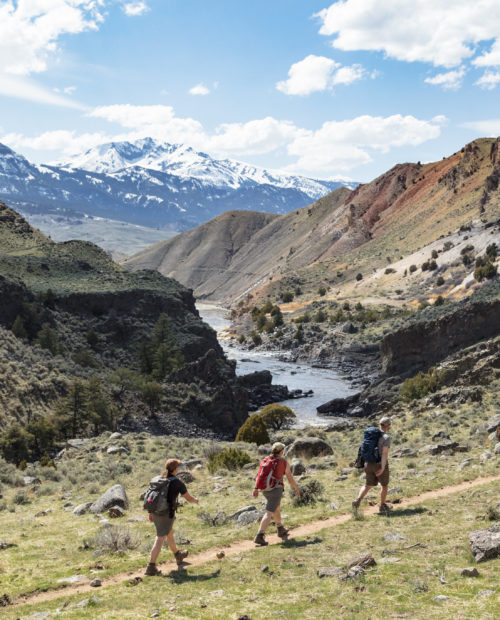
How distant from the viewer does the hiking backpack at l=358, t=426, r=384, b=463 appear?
13.3 m

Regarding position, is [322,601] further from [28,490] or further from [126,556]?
[28,490]

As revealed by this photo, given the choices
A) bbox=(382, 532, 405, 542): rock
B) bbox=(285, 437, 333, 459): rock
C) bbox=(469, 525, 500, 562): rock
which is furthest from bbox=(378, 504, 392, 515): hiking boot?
bbox=(285, 437, 333, 459): rock

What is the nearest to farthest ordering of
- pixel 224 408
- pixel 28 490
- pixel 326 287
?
pixel 28 490
pixel 224 408
pixel 326 287

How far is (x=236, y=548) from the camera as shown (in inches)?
464

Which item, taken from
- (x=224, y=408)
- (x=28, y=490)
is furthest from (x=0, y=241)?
(x=28, y=490)

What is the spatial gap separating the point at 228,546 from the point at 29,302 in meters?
51.7

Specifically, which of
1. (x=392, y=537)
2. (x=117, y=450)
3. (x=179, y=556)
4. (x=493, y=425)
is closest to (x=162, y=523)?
(x=179, y=556)

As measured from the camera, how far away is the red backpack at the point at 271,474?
11.8 meters

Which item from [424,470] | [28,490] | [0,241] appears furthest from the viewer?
[0,241]

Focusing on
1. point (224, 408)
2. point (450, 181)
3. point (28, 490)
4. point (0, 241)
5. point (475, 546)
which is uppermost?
point (450, 181)

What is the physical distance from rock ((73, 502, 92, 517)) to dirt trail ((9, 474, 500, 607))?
5.75m

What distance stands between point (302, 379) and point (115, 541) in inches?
2668

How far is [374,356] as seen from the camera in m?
82.9

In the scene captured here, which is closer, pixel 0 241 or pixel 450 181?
pixel 0 241
